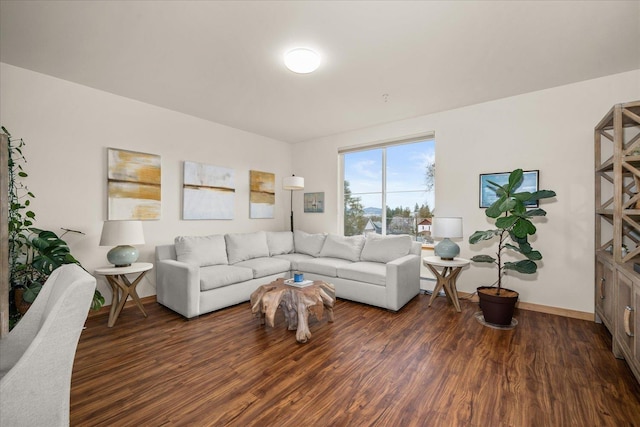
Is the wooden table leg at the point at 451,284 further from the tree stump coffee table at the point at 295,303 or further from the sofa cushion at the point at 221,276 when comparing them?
the sofa cushion at the point at 221,276

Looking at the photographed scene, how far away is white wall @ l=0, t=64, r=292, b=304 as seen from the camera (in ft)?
9.75

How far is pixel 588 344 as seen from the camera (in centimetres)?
258

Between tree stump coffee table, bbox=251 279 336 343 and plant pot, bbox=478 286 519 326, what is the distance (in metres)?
1.67

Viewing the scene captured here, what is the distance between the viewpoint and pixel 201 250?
149 inches

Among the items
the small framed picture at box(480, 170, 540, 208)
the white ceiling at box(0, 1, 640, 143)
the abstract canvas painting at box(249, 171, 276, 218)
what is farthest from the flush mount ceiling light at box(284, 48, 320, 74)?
the abstract canvas painting at box(249, 171, 276, 218)

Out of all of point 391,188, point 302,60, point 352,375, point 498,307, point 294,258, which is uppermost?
point 302,60

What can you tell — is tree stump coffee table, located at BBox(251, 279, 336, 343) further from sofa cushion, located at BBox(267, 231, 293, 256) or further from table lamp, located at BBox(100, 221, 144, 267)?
sofa cushion, located at BBox(267, 231, 293, 256)

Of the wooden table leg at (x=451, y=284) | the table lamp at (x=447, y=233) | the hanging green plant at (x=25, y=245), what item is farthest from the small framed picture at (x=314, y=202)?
the hanging green plant at (x=25, y=245)

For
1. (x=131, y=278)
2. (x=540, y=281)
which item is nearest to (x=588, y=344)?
(x=540, y=281)

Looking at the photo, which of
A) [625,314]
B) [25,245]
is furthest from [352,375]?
[25,245]

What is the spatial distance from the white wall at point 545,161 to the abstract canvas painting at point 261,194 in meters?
2.90

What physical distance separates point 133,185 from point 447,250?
13.6ft

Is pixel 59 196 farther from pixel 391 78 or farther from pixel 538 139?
pixel 538 139

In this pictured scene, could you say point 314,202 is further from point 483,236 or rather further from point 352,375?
point 352,375
